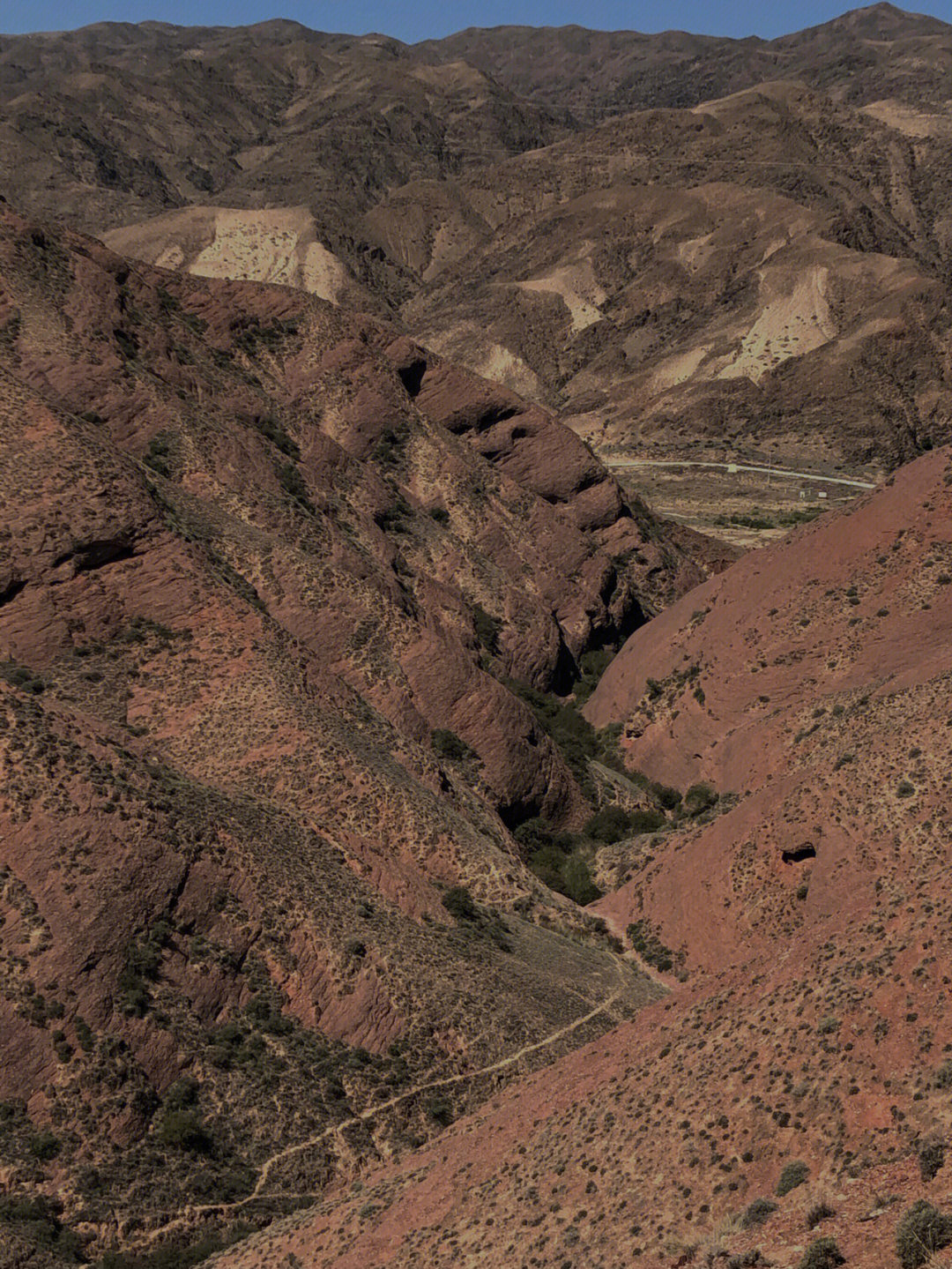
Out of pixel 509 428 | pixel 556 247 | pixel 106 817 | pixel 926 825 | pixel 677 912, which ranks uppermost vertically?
pixel 556 247

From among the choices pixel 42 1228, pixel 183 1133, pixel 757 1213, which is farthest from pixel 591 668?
A: pixel 757 1213

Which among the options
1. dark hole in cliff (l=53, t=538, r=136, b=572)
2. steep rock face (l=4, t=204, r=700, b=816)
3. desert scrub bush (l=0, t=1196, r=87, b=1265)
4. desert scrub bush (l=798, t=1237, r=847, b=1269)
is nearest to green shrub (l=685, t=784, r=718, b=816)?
steep rock face (l=4, t=204, r=700, b=816)

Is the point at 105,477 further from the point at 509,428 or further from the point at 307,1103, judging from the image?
the point at 509,428

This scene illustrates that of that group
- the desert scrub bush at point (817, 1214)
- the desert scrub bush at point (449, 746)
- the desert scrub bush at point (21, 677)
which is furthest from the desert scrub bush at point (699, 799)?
the desert scrub bush at point (817, 1214)

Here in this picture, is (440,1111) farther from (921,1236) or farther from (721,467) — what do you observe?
(721,467)

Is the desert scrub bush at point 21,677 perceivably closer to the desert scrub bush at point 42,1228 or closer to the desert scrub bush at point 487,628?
the desert scrub bush at point 42,1228

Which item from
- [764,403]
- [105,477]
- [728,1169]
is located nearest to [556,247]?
[764,403]
